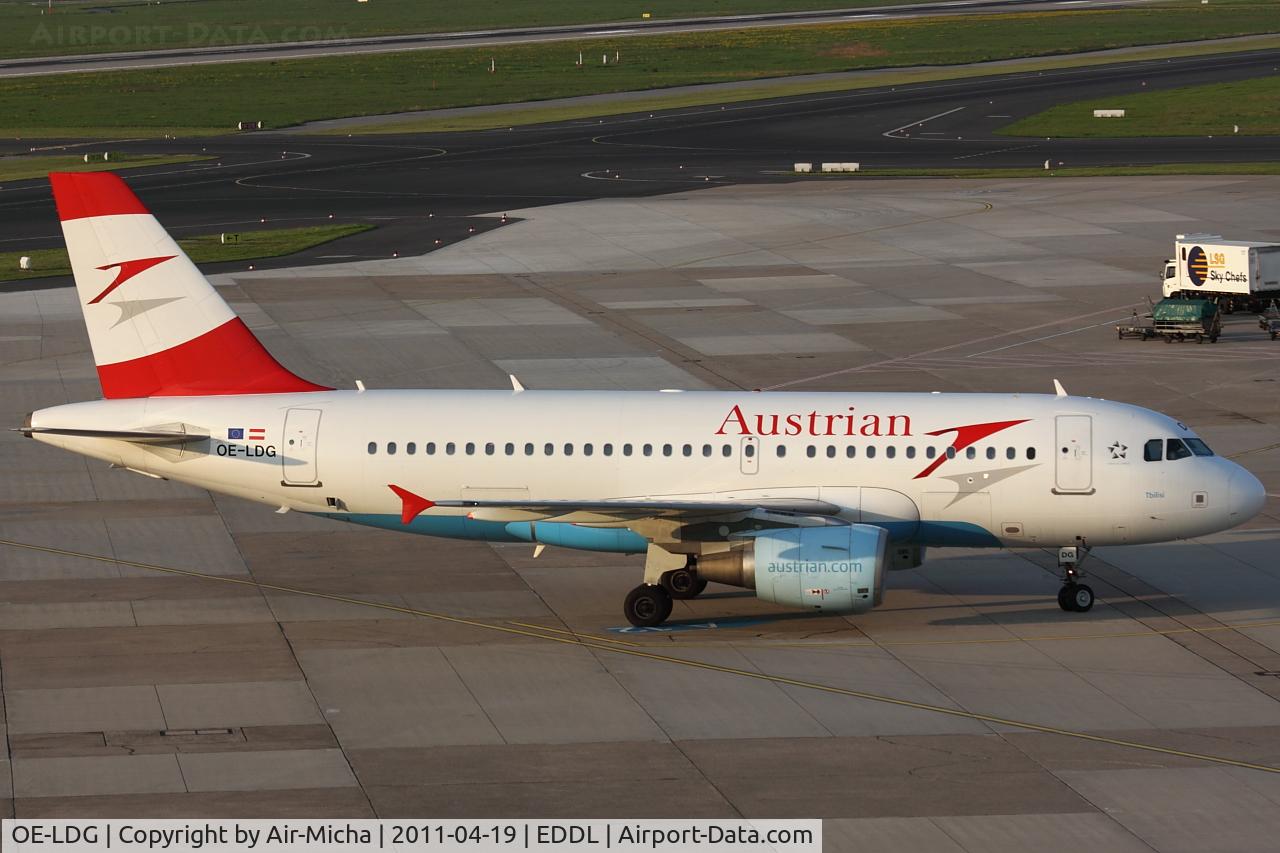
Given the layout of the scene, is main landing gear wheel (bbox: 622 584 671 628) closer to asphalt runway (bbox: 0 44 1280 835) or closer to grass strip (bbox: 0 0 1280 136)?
asphalt runway (bbox: 0 44 1280 835)

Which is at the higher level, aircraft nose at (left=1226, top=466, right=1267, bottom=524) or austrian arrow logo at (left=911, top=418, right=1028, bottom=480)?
austrian arrow logo at (left=911, top=418, right=1028, bottom=480)

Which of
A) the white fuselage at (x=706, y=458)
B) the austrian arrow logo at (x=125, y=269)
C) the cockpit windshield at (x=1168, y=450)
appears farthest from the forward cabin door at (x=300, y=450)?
the cockpit windshield at (x=1168, y=450)

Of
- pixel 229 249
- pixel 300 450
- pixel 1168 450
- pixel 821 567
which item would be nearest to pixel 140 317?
pixel 300 450

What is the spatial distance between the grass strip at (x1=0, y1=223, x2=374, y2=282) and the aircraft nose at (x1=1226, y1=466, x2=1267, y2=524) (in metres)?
56.6

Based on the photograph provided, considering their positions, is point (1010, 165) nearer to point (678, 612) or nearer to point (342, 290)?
point (342, 290)

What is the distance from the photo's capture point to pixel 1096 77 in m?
152

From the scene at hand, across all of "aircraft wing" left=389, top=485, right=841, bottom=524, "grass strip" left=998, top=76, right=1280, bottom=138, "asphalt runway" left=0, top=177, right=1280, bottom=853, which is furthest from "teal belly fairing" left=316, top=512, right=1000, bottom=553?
"grass strip" left=998, top=76, right=1280, bottom=138

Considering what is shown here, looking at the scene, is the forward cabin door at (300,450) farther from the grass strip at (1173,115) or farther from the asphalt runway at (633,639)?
the grass strip at (1173,115)

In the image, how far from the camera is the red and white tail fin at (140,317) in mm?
37938

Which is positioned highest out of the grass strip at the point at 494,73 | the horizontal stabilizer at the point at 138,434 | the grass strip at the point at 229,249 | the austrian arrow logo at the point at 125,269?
the grass strip at the point at 494,73

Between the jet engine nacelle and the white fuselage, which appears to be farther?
the white fuselage

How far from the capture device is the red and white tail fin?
124 ft

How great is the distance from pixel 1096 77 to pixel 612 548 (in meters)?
126

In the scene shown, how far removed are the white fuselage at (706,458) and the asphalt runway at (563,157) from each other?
1879 inches
